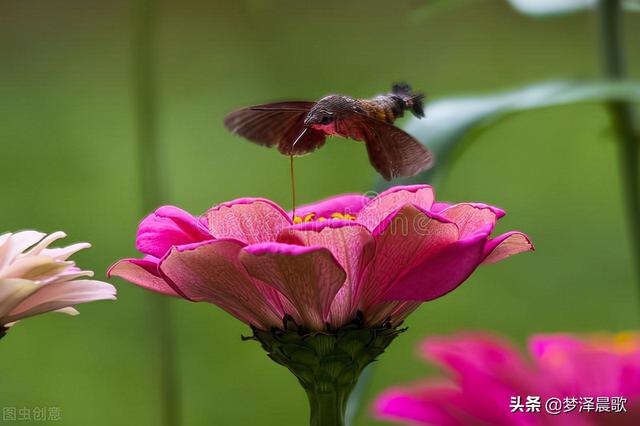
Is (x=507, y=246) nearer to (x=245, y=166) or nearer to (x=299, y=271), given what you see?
(x=299, y=271)

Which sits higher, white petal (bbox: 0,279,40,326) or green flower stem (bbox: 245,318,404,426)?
white petal (bbox: 0,279,40,326)

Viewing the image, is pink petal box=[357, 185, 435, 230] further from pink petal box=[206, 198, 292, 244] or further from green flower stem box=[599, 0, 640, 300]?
→ green flower stem box=[599, 0, 640, 300]

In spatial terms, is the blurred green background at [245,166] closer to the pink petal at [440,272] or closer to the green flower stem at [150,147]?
the green flower stem at [150,147]

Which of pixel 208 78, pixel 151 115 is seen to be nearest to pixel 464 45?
pixel 208 78

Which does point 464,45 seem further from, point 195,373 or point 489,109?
point 489,109

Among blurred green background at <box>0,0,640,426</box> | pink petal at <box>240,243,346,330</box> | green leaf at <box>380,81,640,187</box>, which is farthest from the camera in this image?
blurred green background at <box>0,0,640,426</box>

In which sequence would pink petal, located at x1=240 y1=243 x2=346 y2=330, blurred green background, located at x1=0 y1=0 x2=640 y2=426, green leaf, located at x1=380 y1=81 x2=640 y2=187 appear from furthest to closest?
blurred green background, located at x1=0 y1=0 x2=640 y2=426
green leaf, located at x1=380 y1=81 x2=640 y2=187
pink petal, located at x1=240 y1=243 x2=346 y2=330

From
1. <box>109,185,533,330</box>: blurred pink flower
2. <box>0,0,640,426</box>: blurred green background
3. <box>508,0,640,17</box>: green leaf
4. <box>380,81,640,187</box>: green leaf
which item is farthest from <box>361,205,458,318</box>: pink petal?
<box>0,0,640,426</box>: blurred green background
